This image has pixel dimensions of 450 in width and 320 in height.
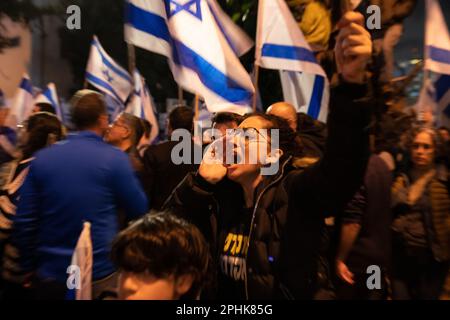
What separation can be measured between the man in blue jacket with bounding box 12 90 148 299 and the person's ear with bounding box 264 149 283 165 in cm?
111

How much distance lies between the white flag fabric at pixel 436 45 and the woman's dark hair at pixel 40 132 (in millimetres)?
3941

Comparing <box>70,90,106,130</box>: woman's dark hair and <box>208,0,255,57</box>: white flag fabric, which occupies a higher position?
<box>208,0,255,57</box>: white flag fabric

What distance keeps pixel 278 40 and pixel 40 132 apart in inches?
103

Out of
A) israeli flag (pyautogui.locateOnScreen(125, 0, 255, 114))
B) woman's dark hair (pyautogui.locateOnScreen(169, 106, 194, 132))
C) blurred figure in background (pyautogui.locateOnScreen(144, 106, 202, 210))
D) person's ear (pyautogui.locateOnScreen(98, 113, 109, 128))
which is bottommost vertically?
blurred figure in background (pyautogui.locateOnScreen(144, 106, 202, 210))

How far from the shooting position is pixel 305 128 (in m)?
4.68

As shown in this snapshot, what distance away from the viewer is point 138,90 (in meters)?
9.17

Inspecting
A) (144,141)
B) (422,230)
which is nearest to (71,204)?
(422,230)

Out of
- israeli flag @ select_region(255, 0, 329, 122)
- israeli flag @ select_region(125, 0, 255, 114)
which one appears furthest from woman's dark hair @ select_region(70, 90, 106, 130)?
israeli flag @ select_region(255, 0, 329, 122)

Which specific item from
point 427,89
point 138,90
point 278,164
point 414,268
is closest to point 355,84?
point 278,164

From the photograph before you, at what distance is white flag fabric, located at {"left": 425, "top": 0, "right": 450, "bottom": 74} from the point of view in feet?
20.3

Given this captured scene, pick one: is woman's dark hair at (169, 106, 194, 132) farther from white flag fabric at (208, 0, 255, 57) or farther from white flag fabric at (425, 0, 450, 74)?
white flag fabric at (425, 0, 450, 74)

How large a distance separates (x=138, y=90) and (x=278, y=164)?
22.4ft

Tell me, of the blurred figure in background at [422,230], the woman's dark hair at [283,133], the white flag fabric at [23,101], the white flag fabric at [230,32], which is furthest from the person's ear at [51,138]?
the white flag fabric at [23,101]
